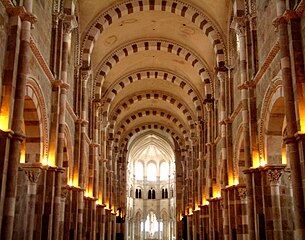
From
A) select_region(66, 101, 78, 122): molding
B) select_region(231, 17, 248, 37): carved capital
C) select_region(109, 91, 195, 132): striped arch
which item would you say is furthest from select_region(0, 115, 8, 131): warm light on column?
select_region(109, 91, 195, 132): striped arch

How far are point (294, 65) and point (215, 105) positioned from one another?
47.0ft

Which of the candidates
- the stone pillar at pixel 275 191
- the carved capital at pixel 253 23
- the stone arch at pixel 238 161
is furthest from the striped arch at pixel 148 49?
the stone pillar at pixel 275 191

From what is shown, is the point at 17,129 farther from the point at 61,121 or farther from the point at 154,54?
the point at 154,54

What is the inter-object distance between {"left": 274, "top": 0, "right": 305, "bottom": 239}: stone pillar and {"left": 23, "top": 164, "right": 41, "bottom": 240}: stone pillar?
7805 millimetres

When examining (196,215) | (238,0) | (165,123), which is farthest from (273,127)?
(165,123)

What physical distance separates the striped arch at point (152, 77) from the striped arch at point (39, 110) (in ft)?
50.0

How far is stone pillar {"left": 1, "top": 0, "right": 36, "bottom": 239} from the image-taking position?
32.9 ft

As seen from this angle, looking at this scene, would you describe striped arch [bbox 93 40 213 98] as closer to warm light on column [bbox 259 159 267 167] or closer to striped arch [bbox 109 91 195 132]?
striped arch [bbox 109 91 195 132]

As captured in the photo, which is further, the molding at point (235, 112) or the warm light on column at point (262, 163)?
the molding at point (235, 112)

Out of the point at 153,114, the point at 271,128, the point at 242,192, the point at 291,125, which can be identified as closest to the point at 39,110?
the point at 271,128

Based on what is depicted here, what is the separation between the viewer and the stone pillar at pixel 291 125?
10352mm

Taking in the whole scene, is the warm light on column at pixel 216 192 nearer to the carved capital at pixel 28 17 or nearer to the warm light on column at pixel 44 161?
the warm light on column at pixel 44 161

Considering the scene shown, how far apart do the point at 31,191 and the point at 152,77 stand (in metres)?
19.6

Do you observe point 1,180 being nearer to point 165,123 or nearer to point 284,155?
point 284,155
